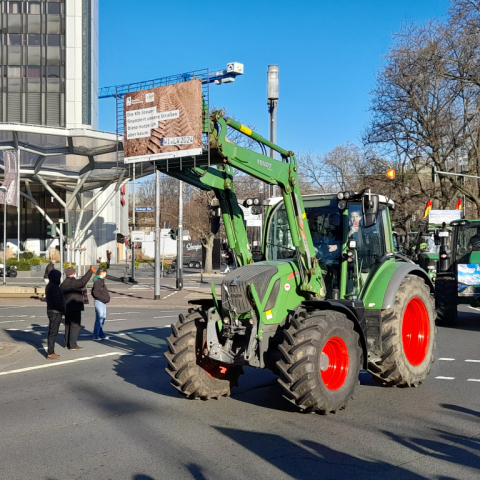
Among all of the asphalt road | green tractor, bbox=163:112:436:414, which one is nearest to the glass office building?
the asphalt road

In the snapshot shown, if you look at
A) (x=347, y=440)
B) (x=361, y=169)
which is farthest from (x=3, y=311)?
(x=361, y=169)

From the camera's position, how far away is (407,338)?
9.96 meters

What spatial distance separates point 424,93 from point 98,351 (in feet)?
97.8

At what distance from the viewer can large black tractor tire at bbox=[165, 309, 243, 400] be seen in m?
8.27

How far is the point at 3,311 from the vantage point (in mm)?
23766

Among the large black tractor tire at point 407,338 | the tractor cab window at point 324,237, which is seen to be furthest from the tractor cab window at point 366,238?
the large black tractor tire at point 407,338

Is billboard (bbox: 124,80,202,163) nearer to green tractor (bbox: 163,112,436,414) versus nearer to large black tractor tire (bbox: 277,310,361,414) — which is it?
green tractor (bbox: 163,112,436,414)

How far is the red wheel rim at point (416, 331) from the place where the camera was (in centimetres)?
987

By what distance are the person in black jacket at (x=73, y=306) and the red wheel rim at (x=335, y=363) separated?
764 centimetres

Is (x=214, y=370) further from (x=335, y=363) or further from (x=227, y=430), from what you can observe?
(x=335, y=363)

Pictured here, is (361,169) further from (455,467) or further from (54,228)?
(455,467)

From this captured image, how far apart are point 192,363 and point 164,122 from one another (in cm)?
293

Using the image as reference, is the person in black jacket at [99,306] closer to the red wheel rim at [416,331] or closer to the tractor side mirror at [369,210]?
the red wheel rim at [416,331]

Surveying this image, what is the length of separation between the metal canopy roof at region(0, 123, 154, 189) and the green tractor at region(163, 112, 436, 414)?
A: 25.5m
